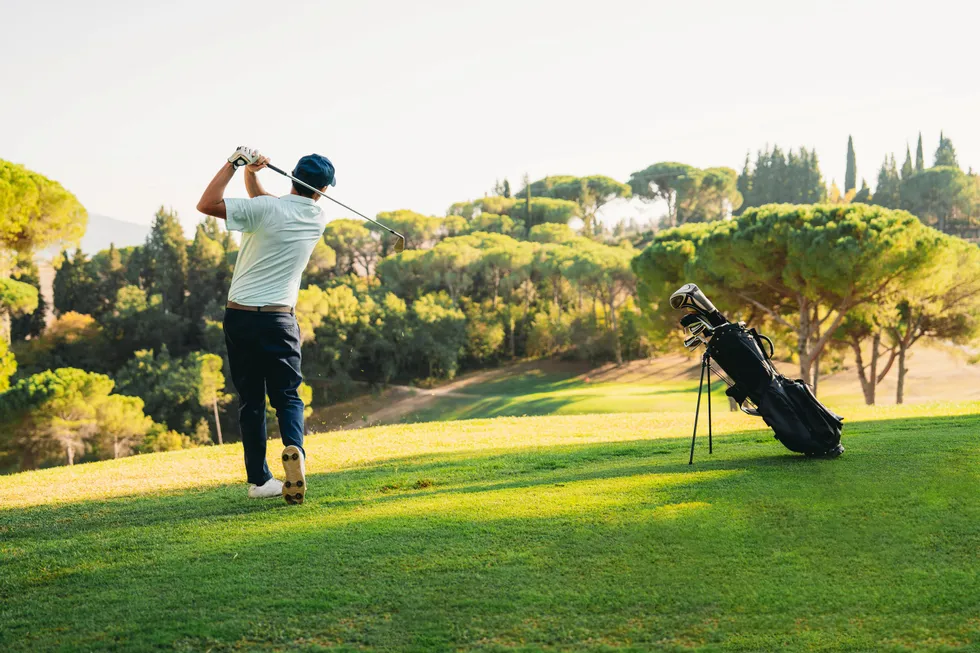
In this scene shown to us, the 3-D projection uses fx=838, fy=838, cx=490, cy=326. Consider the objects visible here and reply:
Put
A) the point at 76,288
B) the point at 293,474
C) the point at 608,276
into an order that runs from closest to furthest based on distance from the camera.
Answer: the point at 293,474, the point at 608,276, the point at 76,288

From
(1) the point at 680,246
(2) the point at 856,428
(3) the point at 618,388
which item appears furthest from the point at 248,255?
(3) the point at 618,388

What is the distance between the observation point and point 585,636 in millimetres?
3064

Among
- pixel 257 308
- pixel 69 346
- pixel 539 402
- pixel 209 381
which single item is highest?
pixel 69 346

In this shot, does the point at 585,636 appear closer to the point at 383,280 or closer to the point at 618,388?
the point at 618,388

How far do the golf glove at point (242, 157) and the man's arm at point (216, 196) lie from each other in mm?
76

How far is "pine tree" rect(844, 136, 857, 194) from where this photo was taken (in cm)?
10625

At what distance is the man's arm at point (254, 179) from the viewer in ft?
16.3

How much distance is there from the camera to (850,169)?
351 feet

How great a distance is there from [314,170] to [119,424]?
30.7m

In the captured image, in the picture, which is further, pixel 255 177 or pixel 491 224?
pixel 491 224

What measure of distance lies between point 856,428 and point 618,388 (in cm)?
3861

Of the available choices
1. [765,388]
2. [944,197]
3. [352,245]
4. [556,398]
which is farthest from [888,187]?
[765,388]

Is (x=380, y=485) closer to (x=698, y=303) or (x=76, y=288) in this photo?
(x=698, y=303)

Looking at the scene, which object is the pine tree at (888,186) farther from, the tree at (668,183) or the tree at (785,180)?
the tree at (668,183)
